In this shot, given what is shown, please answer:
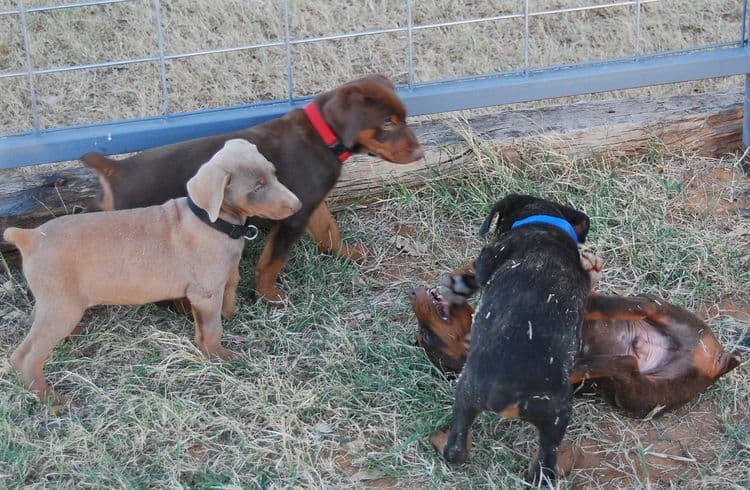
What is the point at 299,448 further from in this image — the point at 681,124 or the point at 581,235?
the point at 681,124

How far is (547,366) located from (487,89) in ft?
7.92

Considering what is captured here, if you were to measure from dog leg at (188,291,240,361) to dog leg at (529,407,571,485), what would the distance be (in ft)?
5.23

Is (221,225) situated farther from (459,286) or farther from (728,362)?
(728,362)

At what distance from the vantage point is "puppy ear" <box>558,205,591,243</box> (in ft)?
14.9

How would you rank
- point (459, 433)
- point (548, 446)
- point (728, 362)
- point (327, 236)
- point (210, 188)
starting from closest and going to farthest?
point (548, 446) < point (459, 433) < point (728, 362) < point (210, 188) < point (327, 236)

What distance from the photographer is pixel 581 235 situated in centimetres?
458

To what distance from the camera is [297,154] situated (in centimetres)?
483

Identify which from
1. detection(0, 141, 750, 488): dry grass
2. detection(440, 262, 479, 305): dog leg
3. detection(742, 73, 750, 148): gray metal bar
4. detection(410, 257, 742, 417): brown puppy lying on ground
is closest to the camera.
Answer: detection(0, 141, 750, 488): dry grass

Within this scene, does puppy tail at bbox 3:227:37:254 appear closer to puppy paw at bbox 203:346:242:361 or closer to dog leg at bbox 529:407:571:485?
puppy paw at bbox 203:346:242:361

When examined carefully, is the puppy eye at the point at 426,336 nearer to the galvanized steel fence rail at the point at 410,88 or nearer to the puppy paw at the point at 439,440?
the puppy paw at the point at 439,440

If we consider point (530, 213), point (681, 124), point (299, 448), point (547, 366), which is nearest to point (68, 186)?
point (299, 448)

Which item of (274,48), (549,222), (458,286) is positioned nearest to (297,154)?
(458,286)

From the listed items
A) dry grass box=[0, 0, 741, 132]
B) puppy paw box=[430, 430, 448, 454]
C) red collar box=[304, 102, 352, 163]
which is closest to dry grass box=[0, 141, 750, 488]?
puppy paw box=[430, 430, 448, 454]

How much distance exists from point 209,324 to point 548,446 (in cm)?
171
